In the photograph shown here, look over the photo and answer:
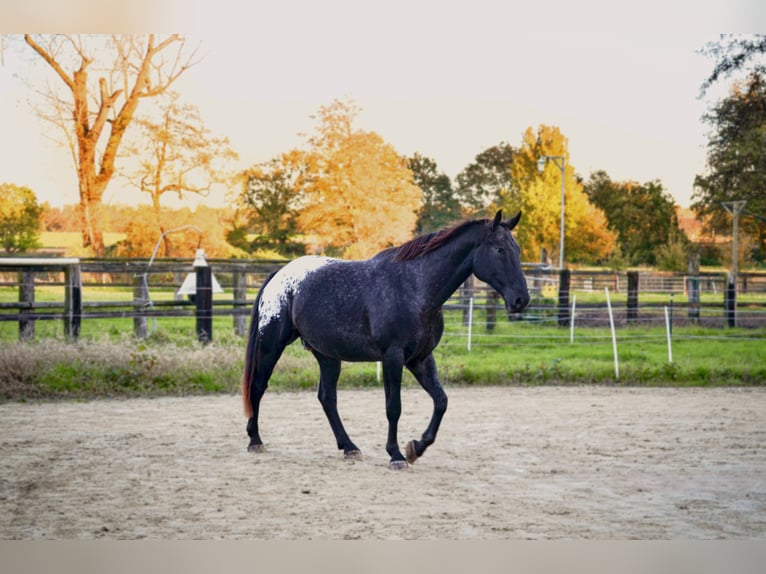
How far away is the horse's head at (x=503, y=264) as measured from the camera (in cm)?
472

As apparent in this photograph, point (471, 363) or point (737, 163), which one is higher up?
point (737, 163)

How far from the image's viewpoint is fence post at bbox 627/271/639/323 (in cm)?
1341

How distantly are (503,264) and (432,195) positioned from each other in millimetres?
15813

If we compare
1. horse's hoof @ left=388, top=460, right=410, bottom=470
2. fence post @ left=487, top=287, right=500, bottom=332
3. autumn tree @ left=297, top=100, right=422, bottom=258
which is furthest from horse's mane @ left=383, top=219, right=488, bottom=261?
autumn tree @ left=297, top=100, right=422, bottom=258

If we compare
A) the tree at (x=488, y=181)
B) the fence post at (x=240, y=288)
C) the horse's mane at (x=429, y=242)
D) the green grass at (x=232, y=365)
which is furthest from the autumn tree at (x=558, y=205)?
the horse's mane at (x=429, y=242)

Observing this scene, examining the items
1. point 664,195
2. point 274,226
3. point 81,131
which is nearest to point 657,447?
point 81,131

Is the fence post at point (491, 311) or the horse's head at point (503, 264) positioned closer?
the horse's head at point (503, 264)

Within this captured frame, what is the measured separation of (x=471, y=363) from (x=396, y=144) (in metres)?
8.86

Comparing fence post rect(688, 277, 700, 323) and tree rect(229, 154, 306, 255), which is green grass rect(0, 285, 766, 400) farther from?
tree rect(229, 154, 306, 255)

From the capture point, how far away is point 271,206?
1544 centimetres

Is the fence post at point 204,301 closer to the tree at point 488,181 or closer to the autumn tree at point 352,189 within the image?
the autumn tree at point 352,189

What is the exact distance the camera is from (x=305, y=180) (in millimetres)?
16938

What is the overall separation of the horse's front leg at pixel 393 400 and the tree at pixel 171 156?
29.3ft

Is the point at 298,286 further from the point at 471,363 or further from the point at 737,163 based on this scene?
the point at 737,163
